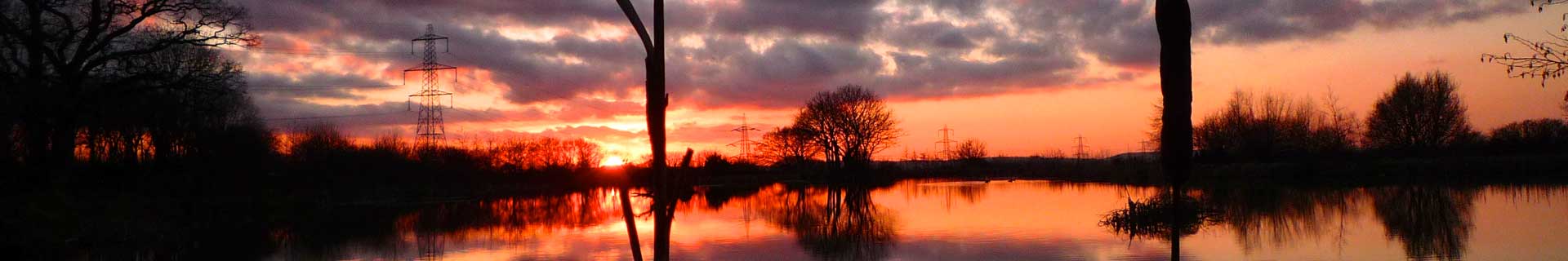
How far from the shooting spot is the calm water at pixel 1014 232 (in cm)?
1367

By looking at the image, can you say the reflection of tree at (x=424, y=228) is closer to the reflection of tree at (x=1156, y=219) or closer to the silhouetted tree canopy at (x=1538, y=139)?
the reflection of tree at (x=1156, y=219)

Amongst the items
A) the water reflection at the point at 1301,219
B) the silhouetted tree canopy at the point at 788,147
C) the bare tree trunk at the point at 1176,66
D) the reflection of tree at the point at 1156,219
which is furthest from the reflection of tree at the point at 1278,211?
the silhouetted tree canopy at the point at 788,147

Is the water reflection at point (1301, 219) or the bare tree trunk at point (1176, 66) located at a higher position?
the bare tree trunk at point (1176, 66)

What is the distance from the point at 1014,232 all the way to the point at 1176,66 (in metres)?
11.2

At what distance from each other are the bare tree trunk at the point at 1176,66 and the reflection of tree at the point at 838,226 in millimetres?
7344

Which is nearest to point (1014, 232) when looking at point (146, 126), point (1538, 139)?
point (146, 126)

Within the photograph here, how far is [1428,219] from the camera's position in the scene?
1788 centimetres

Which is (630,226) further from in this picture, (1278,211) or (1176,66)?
(1278,211)

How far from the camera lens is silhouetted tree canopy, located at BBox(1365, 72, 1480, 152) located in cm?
5184

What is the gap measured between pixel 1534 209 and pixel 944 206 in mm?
12202

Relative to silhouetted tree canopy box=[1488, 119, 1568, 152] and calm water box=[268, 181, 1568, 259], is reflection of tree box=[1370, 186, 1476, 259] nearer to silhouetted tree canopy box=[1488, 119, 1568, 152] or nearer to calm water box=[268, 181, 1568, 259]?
calm water box=[268, 181, 1568, 259]

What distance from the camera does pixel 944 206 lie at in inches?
1013

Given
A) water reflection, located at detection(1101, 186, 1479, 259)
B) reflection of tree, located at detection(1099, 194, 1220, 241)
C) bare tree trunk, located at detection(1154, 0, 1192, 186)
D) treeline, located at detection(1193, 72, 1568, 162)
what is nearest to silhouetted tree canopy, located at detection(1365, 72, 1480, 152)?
treeline, located at detection(1193, 72, 1568, 162)

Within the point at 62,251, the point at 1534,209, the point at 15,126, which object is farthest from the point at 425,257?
the point at 1534,209
